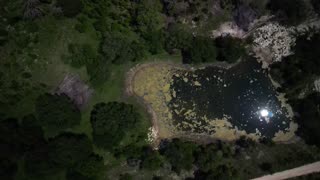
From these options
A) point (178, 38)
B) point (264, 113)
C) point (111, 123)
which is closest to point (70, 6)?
point (178, 38)

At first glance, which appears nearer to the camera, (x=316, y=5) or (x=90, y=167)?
(x=90, y=167)

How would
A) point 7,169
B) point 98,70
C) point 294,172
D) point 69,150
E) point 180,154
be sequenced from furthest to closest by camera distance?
point 294,172
point 98,70
point 180,154
point 7,169
point 69,150

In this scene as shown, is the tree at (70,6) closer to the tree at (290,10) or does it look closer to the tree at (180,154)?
the tree at (180,154)

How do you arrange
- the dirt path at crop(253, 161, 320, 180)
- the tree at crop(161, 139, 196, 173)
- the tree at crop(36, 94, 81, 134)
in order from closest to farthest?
the tree at crop(36, 94, 81, 134) → the tree at crop(161, 139, 196, 173) → the dirt path at crop(253, 161, 320, 180)

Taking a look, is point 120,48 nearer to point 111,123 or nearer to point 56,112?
point 111,123

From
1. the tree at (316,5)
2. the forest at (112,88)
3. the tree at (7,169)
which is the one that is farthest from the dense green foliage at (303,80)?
the tree at (7,169)

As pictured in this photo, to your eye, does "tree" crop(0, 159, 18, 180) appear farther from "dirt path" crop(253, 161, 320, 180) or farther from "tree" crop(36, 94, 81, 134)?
"dirt path" crop(253, 161, 320, 180)

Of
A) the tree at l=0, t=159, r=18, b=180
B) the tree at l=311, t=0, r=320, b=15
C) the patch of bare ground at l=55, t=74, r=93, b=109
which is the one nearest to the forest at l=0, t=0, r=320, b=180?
the tree at l=0, t=159, r=18, b=180
